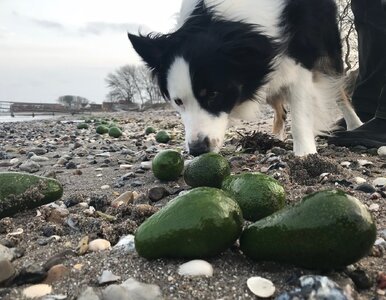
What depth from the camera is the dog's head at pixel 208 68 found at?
426 centimetres

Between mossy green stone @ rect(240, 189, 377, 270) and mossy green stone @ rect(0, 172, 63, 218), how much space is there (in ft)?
4.66

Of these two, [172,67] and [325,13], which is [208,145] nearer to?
[172,67]

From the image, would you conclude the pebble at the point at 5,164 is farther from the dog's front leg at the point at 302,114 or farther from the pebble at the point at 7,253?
the pebble at the point at 7,253

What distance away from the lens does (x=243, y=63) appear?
461 cm

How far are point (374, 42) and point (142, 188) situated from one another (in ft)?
11.3

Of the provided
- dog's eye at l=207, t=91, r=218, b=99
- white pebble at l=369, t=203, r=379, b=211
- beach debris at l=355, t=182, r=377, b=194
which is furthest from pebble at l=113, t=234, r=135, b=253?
dog's eye at l=207, t=91, r=218, b=99

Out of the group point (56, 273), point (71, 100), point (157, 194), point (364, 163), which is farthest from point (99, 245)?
point (71, 100)

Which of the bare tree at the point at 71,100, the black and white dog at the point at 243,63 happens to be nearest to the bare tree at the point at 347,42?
the black and white dog at the point at 243,63

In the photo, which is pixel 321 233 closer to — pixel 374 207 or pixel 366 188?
pixel 374 207

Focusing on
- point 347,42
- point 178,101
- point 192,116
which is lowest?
point 192,116

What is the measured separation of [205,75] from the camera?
168 inches

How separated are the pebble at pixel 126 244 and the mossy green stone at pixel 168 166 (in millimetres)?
1342

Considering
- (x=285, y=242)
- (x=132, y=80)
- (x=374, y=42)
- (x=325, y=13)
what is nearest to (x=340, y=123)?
(x=374, y=42)

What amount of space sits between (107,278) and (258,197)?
0.74 metres
